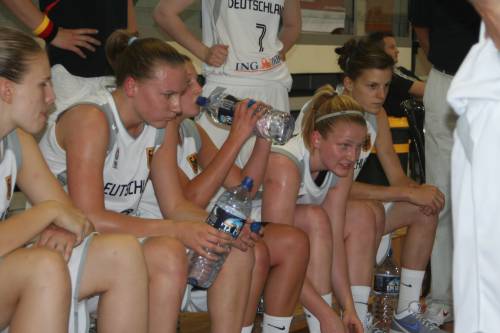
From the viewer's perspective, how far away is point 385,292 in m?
3.31

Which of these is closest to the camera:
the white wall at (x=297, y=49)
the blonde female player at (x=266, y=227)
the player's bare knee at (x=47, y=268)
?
the player's bare knee at (x=47, y=268)

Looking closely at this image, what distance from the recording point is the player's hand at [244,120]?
8.16 feet

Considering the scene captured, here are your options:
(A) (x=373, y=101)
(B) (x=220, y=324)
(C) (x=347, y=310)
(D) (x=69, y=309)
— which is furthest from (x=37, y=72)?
(A) (x=373, y=101)

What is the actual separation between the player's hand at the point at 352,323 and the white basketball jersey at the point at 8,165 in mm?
1234

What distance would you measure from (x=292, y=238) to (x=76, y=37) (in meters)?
1.08

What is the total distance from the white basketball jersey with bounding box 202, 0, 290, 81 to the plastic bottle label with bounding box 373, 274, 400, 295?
98cm

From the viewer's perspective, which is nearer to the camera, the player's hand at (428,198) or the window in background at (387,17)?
the player's hand at (428,198)

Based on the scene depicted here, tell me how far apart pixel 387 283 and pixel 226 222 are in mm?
1331

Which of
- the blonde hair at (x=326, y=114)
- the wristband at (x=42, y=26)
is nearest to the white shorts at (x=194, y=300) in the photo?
the blonde hair at (x=326, y=114)

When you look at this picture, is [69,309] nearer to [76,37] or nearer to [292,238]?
[292,238]

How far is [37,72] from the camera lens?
73.2 inches

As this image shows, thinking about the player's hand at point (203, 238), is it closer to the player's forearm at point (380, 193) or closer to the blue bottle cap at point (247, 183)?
the blue bottle cap at point (247, 183)

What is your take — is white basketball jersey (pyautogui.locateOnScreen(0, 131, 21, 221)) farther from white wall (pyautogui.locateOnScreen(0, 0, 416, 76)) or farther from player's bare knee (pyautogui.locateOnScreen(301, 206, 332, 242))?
white wall (pyautogui.locateOnScreen(0, 0, 416, 76))

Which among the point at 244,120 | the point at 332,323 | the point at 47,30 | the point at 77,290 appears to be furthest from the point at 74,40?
the point at 332,323
